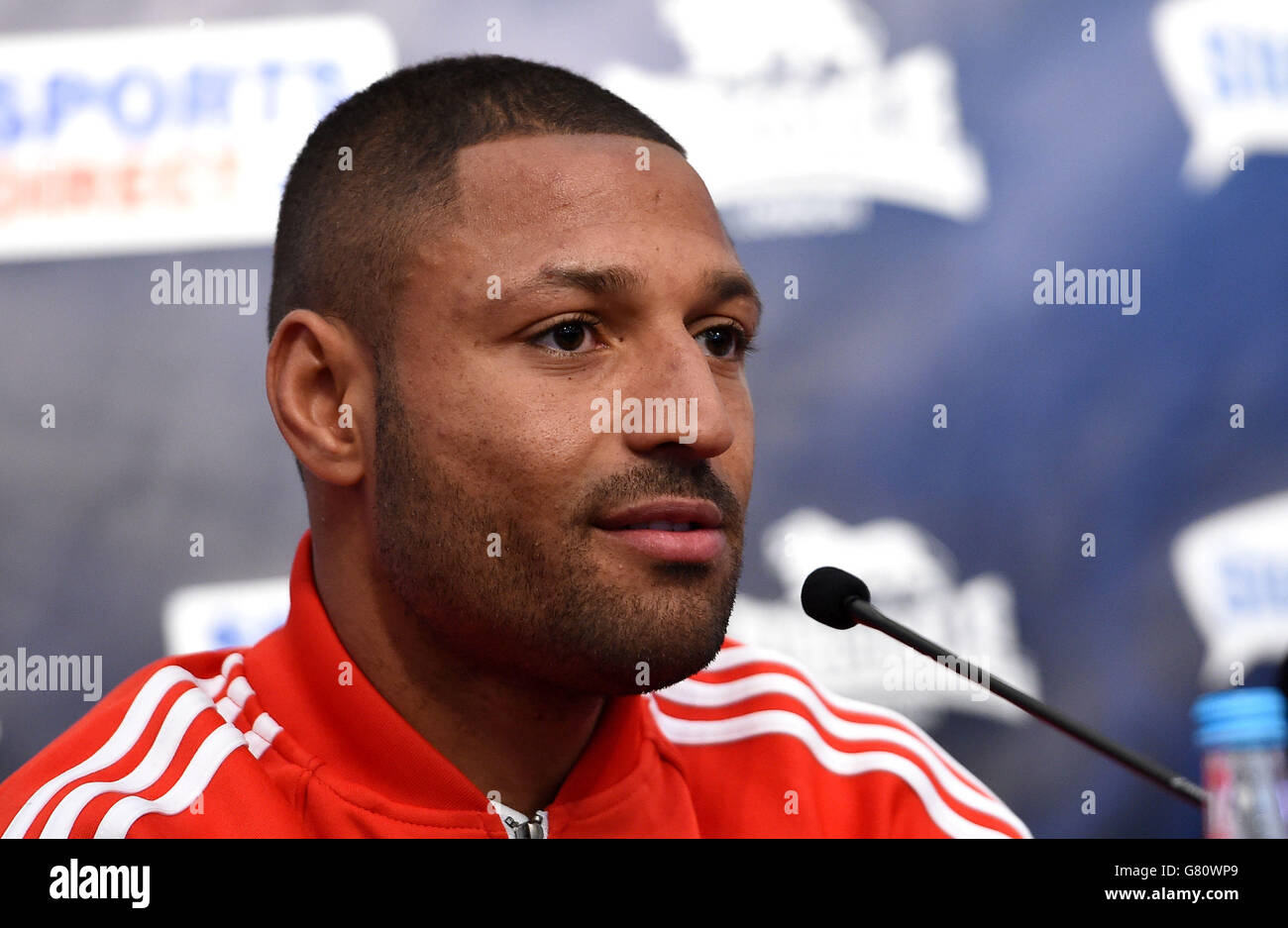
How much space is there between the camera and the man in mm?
1144

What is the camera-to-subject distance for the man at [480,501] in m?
1.14

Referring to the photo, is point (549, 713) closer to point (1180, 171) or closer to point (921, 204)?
point (921, 204)

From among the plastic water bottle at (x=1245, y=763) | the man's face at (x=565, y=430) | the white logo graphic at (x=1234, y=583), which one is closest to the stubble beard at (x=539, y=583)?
the man's face at (x=565, y=430)

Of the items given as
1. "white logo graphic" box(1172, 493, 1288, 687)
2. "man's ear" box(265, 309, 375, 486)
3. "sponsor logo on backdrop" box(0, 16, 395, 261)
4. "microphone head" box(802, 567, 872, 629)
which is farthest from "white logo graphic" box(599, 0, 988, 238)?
"microphone head" box(802, 567, 872, 629)

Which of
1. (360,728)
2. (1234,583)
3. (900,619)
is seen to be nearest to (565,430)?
(360,728)

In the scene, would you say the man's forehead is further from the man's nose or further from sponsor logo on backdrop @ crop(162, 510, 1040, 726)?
sponsor logo on backdrop @ crop(162, 510, 1040, 726)

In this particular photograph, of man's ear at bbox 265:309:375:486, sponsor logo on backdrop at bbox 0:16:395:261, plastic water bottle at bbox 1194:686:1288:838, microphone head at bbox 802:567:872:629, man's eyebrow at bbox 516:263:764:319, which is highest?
sponsor logo on backdrop at bbox 0:16:395:261

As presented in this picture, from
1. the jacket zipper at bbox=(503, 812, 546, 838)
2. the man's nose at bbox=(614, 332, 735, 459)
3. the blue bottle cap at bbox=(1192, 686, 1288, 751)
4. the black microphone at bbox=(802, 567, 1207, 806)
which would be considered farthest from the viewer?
the jacket zipper at bbox=(503, 812, 546, 838)

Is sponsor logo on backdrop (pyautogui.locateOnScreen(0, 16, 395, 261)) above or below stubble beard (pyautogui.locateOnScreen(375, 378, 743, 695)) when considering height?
above

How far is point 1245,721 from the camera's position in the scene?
31.6 inches

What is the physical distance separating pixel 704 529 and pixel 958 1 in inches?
66.7

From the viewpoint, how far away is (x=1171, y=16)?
2471 millimetres

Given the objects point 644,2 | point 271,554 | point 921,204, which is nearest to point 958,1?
point 921,204

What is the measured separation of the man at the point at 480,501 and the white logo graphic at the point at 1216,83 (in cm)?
153
